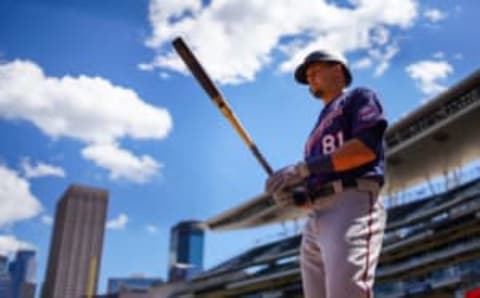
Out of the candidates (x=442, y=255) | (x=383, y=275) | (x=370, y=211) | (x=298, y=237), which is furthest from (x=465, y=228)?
(x=370, y=211)

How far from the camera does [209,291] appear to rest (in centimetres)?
5969

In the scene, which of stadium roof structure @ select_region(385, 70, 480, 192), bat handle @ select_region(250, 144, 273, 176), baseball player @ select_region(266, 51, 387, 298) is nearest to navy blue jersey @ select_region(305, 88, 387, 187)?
baseball player @ select_region(266, 51, 387, 298)

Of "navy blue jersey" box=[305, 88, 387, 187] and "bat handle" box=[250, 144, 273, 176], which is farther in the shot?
"bat handle" box=[250, 144, 273, 176]

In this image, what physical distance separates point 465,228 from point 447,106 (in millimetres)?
9590

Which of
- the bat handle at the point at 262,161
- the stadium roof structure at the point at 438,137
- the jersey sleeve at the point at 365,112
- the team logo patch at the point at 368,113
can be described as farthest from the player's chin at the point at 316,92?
the stadium roof structure at the point at 438,137

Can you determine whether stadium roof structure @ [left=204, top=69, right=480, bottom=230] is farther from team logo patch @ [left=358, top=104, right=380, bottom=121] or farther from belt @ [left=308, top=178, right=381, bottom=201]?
belt @ [left=308, top=178, right=381, bottom=201]

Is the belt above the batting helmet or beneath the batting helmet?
beneath

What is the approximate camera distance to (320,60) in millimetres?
3604

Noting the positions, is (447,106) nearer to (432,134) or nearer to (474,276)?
(432,134)

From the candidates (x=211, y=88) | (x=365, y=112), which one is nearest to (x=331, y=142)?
(x=365, y=112)

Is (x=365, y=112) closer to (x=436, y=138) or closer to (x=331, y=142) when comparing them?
(x=331, y=142)

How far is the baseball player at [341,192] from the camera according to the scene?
3.06 m

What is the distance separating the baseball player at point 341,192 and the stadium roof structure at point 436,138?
41051 millimetres

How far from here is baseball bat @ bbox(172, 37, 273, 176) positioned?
410cm
